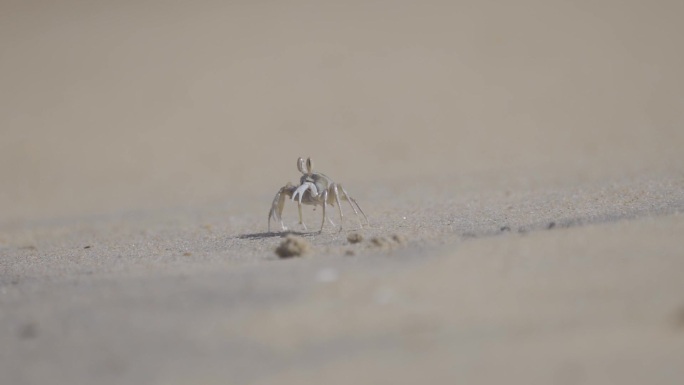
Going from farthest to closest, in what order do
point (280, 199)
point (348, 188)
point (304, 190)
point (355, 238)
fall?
1. point (348, 188)
2. point (280, 199)
3. point (304, 190)
4. point (355, 238)

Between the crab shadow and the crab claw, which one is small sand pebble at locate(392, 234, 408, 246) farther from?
the crab shadow

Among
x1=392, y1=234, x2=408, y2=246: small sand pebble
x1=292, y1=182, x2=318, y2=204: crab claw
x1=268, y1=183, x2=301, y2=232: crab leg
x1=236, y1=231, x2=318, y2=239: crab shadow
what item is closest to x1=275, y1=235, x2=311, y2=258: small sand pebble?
x1=392, y1=234, x2=408, y2=246: small sand pebble

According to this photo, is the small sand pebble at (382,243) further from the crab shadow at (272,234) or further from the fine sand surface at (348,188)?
the crab shadow at (272,234)

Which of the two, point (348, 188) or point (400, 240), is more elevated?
point (348, 188)

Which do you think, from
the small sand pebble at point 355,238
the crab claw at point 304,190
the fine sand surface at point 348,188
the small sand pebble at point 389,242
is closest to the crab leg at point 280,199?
the crab claw at point 304,190

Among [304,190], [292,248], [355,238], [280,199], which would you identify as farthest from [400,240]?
[280,199]

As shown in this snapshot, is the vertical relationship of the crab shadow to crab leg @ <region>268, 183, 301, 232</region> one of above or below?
A: below

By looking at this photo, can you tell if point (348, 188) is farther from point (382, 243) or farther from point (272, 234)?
point (382, 243)

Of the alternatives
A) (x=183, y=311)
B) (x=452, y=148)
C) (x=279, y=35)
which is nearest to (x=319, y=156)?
(x=452, y=148)
